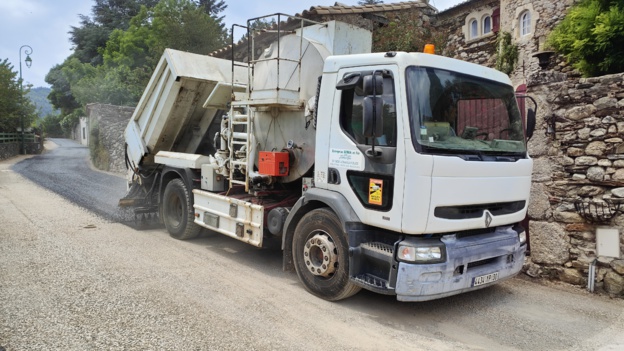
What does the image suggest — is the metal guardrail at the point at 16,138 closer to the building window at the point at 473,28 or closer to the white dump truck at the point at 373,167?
the building window at the point at 473,28

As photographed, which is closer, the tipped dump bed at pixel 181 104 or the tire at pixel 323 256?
the tire at pixel 323 256

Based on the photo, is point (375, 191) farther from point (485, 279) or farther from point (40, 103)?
point (40, 103)

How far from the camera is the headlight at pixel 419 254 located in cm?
389

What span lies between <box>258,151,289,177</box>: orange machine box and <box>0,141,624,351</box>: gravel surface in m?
1.27

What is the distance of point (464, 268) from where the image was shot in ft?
13.5

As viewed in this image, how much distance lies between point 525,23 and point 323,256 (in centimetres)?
1023

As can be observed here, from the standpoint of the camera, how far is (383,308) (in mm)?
4598

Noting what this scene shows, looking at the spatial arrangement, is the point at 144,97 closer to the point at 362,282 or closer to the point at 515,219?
the point at 362,282

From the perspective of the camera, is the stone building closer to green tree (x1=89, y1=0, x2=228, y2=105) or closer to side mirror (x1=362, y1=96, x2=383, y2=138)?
side mirror (x1=362, y1=96, x2=383, y2=138)

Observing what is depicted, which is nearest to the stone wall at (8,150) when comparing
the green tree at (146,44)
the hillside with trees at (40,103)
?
the hillside with trees at (40,103)

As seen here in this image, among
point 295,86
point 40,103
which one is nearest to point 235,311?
point 295,86

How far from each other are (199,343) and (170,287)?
4.75ft

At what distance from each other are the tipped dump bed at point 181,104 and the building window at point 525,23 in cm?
840

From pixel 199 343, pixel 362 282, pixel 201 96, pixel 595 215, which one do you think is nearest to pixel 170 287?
pixel 199 343
